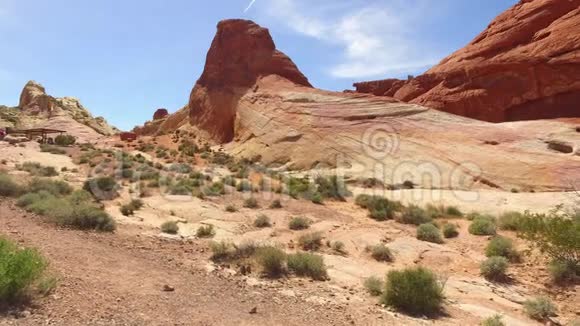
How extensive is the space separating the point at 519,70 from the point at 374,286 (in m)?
33.8

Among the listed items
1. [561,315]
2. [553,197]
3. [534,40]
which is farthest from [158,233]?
[534,40]

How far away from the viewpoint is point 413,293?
7.42m

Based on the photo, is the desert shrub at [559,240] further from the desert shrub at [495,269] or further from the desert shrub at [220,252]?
the desert shrub at [220,252]

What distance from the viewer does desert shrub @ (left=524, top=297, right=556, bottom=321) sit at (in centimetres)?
779

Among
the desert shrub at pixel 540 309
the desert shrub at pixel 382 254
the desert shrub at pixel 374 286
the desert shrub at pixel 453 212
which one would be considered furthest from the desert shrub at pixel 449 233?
the desert shrub at pixel 374 286

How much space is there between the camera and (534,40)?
120ft

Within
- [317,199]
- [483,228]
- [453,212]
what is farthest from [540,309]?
[317,199]

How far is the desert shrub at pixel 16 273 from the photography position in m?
5.49

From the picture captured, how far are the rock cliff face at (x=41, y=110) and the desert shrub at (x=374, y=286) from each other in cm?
5210

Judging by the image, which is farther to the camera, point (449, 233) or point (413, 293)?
point (449, 233)

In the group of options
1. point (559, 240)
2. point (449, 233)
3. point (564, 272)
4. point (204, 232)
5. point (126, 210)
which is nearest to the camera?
point (564, 272)

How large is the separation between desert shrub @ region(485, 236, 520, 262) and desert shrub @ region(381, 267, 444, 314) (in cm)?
395

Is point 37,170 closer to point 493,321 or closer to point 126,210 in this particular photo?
point 126,210

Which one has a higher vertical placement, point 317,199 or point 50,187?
point 50,187
